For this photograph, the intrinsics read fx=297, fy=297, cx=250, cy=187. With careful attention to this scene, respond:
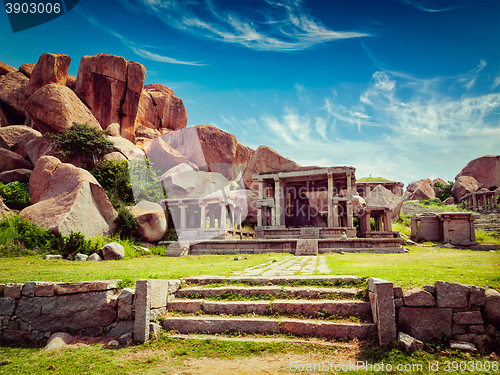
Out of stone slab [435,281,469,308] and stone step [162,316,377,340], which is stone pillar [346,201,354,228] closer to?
stone slab [435,281,469,308]

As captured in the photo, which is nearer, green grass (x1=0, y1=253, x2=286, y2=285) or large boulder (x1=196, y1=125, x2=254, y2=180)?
green grass (x1=0, y1=253, x2=286, y2=285)

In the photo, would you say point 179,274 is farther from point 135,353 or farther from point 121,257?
point 121,257

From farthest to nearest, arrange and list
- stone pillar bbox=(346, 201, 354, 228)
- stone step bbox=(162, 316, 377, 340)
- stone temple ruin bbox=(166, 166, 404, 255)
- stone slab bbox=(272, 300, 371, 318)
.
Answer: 1. stone pillar bbox=(346, 201, 354, 228)
2. stone temple ruin bbox=(166, 166, 404, 255)
3. stone slab bbox=(272, 300, 371, 318)
4. stone step bbox=(162, 316, 377, 340)

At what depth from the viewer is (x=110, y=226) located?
1867cm

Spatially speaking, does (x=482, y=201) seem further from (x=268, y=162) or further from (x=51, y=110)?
(x=51, y=110)

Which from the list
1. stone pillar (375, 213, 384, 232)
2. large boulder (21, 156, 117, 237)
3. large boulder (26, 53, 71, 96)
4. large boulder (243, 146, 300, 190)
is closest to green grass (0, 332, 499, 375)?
large boulder (21, 156, 117, 237)

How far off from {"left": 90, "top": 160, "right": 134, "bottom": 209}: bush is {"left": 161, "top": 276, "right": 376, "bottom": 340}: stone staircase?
17.3m

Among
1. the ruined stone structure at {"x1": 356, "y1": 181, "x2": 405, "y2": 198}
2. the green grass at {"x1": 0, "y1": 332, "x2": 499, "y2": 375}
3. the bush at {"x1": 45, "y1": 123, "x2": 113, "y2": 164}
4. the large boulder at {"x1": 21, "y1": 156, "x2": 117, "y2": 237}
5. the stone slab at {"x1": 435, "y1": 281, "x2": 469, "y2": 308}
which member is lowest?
the green grass at {"x1": 0, "y1": 332, "x2": 499, "y2": 375}

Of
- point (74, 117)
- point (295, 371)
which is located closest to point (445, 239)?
point (295, 371)

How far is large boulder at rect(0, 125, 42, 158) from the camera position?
83.8ft

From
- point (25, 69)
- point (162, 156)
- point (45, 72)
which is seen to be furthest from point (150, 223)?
point (25, 69)

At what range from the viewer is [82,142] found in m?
23.5

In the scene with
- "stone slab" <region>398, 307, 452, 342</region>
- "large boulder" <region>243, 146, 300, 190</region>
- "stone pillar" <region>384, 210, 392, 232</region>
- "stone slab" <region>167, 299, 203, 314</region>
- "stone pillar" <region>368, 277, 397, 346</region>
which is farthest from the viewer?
"large boulder" <region>243, 146, 300, 190</region>

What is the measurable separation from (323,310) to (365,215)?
22538mm
